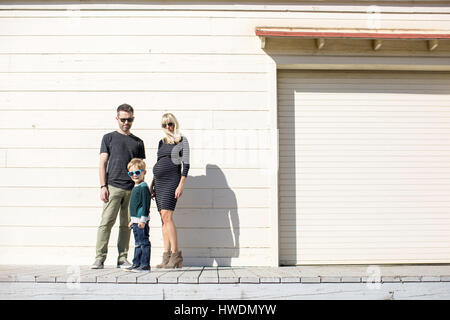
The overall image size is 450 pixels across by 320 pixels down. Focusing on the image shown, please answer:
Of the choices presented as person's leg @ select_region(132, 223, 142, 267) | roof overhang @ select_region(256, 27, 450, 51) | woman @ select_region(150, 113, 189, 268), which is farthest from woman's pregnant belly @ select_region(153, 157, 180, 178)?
roof overhang @ select_region(256, 27, 450, 51)

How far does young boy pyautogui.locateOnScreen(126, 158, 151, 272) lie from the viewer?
482 cm

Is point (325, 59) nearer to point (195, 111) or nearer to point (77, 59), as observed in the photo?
point (195, 111)

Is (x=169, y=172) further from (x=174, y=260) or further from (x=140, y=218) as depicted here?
(x=174, y=260)

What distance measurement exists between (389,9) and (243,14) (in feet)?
6.78

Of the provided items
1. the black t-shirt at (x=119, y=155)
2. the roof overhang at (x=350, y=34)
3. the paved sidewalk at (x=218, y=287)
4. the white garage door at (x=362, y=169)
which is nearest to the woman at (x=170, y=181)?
the black t-shirt at (x=119, y=155)

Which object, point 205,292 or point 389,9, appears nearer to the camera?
point 205,292

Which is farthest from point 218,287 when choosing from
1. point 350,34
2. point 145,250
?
point 350,34

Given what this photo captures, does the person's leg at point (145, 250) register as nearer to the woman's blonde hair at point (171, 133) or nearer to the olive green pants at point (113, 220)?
the olive green pants at point (113, 220)

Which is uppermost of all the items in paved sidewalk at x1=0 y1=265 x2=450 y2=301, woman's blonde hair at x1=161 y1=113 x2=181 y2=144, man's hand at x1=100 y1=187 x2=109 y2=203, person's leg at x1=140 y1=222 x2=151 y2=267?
woman's blonde hair at x1=161 y1=113 x2=181 y2=144

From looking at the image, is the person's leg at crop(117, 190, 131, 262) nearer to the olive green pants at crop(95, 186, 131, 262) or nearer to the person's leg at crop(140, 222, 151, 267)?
the olive green pants at crop(95, 186, 131, 262)

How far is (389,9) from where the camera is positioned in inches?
248

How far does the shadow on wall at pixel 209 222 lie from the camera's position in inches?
235

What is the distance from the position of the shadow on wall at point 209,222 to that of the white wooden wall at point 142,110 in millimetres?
14

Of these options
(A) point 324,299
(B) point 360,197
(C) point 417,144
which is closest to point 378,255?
(B) point 360,197
